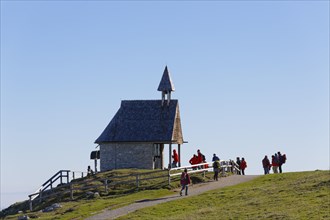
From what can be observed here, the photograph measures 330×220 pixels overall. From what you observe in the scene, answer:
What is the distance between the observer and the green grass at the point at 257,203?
39281mm

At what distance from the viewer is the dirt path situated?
4288 cm

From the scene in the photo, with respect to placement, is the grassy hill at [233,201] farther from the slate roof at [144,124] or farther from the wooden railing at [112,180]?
the slate roof at [144,124]

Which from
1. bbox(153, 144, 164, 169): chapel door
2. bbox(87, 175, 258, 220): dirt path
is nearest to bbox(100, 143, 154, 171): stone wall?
bbox(153, 144, 164, 169): chapel door

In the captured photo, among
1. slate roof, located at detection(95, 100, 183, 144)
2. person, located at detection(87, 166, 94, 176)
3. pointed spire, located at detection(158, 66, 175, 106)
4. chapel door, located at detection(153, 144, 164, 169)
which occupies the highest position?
pointed spire, located at detection(158, 66, 175, 106)

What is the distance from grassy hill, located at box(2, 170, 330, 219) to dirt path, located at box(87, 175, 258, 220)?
1017 mm

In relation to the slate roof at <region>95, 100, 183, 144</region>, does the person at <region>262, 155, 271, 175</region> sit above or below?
below

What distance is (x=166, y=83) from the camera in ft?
227

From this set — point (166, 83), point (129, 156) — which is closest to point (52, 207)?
point (129, 156)

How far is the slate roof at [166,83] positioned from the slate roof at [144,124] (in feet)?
3.85

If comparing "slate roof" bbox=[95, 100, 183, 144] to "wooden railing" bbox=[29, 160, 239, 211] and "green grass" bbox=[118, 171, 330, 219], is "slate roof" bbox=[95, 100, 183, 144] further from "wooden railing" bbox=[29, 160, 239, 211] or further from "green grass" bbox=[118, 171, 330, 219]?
"green grass" bbox=[118, 171, 330, 219]

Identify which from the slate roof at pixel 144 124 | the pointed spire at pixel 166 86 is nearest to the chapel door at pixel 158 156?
the slate roof at pixel 144 124

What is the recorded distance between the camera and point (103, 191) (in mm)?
53656

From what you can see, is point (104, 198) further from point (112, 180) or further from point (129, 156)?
point (129, 156)

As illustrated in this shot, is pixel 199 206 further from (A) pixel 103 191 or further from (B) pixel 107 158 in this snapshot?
(B) pixel 107 158
